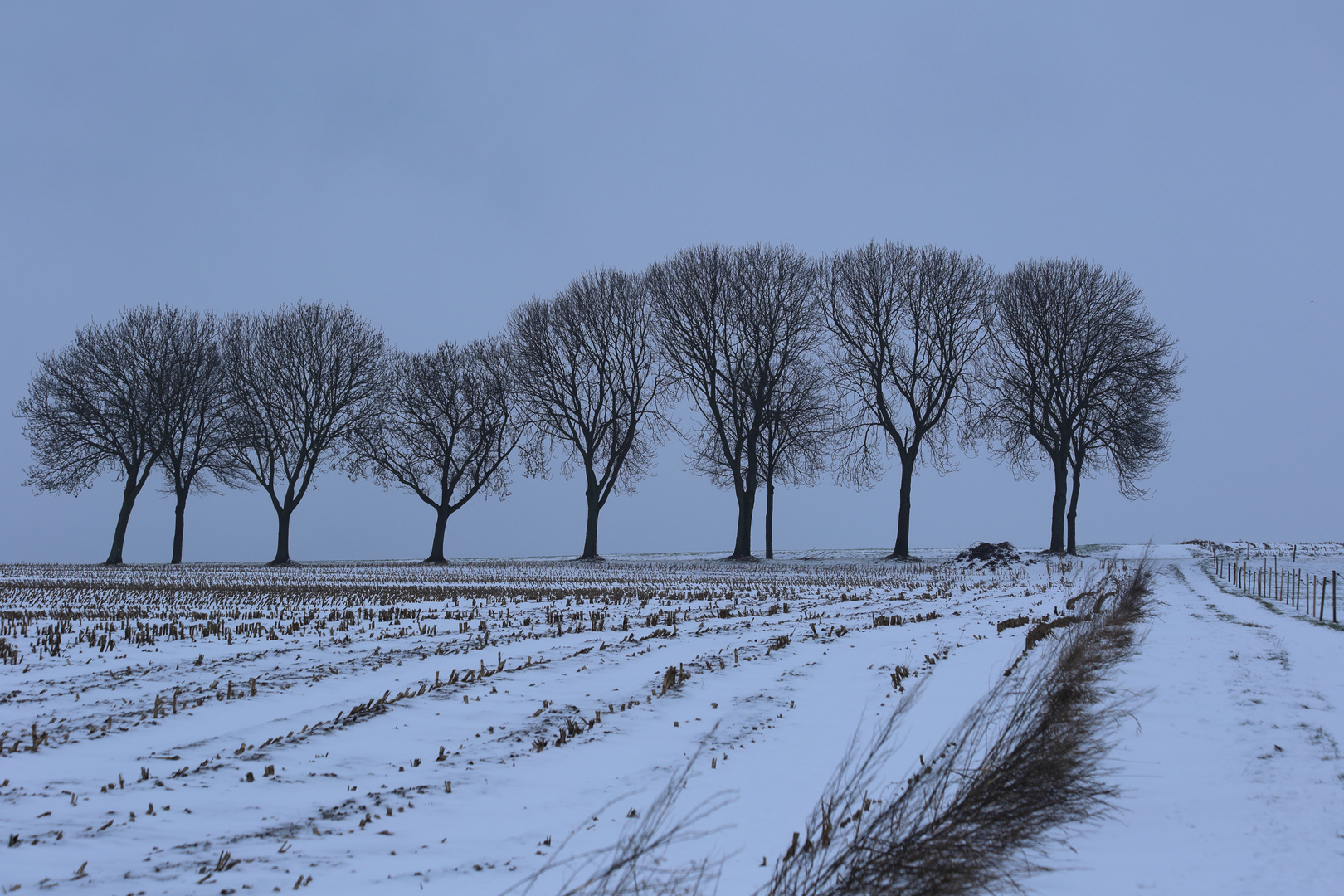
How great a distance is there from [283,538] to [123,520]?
27.2 ft

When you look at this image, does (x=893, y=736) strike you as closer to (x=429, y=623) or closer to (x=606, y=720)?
(x=606, y=720)

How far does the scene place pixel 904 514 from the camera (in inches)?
1405

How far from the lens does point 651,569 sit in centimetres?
3128

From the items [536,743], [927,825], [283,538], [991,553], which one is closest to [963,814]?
[927,825]

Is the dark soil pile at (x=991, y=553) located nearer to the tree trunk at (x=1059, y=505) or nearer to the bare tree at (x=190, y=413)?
the tree trunk at (x=1059, y=505)

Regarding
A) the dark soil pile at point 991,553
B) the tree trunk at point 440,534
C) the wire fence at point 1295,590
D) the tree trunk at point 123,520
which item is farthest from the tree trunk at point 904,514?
the tree trunk at point 123,520

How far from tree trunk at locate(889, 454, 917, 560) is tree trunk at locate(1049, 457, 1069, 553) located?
6.51 metres

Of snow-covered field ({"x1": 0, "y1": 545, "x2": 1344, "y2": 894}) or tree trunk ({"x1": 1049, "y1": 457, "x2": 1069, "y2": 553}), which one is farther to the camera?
tree trunk ({"x1": 1049, "y1": 457, "x2": 1069, "y2": 553})

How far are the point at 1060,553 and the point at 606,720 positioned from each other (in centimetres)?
3368

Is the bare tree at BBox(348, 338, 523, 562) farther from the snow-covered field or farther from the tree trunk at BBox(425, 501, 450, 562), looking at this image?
the snow-covered field

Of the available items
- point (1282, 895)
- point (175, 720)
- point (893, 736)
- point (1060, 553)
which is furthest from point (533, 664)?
point (1060, 553)

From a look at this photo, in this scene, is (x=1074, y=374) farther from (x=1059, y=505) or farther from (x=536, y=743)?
(x=536, y=743)

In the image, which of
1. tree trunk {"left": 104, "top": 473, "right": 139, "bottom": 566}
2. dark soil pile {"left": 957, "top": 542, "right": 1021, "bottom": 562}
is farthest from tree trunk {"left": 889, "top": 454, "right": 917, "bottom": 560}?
tree trunk {"left": 104, "top": 473, "right": 139, "bottom": 566}

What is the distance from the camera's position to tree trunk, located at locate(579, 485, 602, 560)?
40.4m
